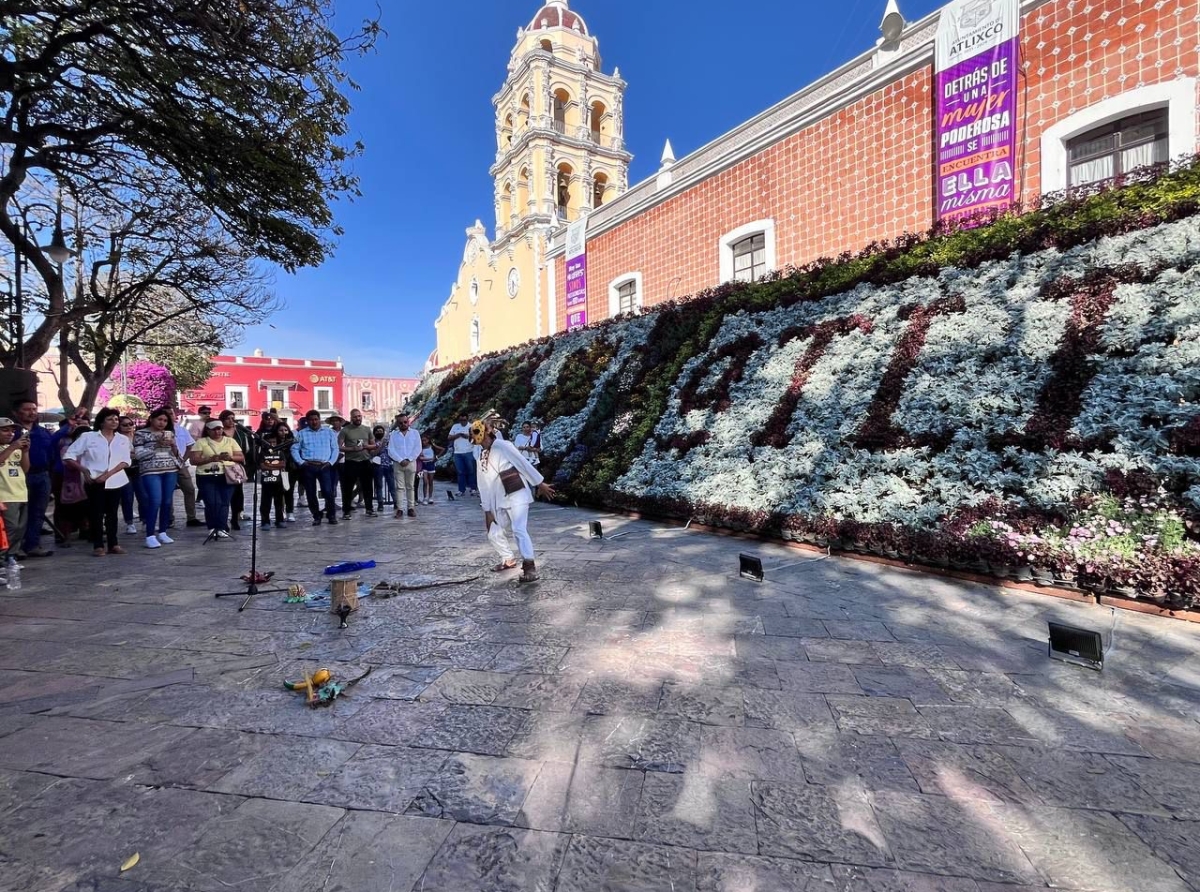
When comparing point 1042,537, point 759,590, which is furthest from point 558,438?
point 1042,537

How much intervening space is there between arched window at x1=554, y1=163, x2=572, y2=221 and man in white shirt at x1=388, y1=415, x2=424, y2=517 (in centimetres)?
2018

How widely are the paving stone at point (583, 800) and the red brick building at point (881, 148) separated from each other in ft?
36.9

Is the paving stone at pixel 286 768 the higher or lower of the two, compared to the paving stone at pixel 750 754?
higher

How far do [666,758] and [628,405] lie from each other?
9067mm

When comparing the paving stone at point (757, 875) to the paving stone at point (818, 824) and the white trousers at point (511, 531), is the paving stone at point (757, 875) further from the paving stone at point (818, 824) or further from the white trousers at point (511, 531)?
the white trousers at point (511, 531)

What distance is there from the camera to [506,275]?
27203 millimetres

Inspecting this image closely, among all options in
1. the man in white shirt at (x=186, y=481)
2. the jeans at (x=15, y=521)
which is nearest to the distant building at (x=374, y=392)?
the man in white shirt at (x=186, y=481)

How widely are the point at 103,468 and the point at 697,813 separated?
25.2 ft

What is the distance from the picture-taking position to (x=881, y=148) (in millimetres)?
11023

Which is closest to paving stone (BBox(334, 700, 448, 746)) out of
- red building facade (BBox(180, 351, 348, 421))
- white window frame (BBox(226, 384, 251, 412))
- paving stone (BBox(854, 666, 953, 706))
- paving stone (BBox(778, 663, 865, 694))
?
paving stone (BBox(778, 663, 865, 694))

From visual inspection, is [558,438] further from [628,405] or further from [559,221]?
[559,221]

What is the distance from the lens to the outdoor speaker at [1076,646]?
3.24 metres

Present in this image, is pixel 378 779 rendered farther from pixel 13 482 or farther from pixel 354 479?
pixel 354 479

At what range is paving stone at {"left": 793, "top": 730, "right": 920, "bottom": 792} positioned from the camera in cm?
228
